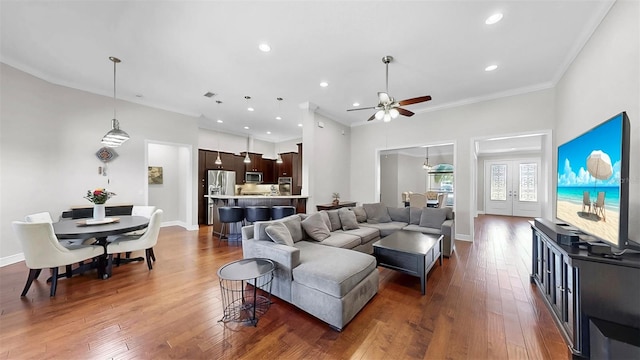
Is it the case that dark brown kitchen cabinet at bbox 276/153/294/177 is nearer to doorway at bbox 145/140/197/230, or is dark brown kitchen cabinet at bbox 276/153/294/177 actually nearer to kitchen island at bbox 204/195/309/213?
kitchen island at bbox 204/195/309/213

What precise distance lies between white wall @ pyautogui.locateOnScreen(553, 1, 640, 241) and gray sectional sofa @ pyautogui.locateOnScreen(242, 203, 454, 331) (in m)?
2.26

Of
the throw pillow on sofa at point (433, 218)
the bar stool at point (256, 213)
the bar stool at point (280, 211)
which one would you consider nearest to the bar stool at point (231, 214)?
the bar stool at point (256, 213)

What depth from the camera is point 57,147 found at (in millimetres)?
4367

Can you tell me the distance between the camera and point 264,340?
6.35ft

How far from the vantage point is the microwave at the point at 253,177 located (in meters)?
8.68

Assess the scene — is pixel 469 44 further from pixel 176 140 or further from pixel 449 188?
pixel 449 188

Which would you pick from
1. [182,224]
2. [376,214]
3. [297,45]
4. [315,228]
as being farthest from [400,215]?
[182,224]

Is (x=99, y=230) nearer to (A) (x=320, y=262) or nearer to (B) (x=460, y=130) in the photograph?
(A) (x=320, y=262)

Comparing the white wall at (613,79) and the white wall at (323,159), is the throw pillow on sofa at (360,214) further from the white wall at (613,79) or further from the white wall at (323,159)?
the white wall at (613,79)

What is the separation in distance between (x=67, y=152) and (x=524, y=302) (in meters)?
8.01

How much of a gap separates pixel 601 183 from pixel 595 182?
0.40ft

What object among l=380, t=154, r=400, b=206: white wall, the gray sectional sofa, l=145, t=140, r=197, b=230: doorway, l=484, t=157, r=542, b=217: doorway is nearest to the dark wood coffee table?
the gray sectional sofa

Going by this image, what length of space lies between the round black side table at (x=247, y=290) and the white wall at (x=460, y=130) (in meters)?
4.84

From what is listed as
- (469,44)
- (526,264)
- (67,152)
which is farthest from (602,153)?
(67,152)
